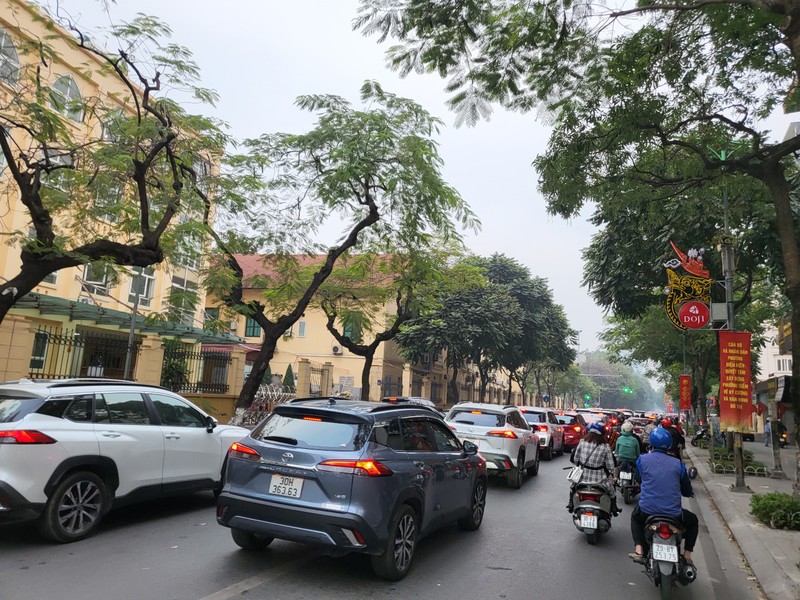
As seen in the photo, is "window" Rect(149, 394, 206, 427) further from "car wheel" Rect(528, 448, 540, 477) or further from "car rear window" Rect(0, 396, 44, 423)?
"car wheel" Rect(528, 448, 540, 477)

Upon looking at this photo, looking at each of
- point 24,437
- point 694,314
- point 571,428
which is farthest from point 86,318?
point 694,314

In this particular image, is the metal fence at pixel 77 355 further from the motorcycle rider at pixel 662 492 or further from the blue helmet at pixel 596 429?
the motorcycle rider at pixel 662 492

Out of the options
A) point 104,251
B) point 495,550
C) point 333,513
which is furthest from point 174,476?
point 104,251

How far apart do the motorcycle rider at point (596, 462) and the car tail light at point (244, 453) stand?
4.34 metres

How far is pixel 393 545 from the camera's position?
17.1 feet

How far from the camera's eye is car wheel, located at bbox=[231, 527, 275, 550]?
5.93 meters

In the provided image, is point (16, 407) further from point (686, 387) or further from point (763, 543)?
point (686, 387)

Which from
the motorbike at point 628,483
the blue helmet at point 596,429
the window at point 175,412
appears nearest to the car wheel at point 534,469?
the motorbike at point 628,483

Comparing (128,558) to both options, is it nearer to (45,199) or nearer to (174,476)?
(174,476)

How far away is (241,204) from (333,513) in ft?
33.9

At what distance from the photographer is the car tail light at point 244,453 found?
546 cm

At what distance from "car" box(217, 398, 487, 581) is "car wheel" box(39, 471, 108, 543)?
171 cm

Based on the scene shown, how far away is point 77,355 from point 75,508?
12.7m

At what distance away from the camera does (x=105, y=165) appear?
1191 centimetres
